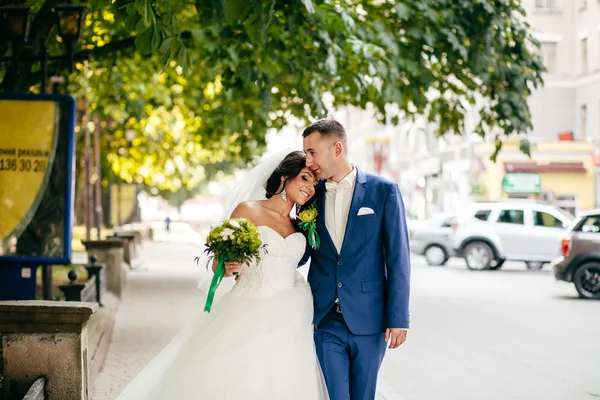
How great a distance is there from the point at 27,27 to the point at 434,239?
19.5 m

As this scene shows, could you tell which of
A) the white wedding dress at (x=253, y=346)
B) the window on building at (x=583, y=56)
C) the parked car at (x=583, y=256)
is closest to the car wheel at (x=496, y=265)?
the parked car at (x=583, y=256)

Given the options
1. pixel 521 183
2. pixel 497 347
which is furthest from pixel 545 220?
pixel 521 183

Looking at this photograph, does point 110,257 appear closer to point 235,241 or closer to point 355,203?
point 235,241

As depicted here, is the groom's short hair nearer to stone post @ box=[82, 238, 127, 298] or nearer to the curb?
the curb

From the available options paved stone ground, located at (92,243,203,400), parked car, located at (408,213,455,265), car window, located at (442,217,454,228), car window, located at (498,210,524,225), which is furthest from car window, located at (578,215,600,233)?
car window, located at (442,217,454,228)

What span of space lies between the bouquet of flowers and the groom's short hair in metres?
0.62

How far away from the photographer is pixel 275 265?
5789mm

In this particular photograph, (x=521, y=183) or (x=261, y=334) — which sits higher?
(x=521, y=183)

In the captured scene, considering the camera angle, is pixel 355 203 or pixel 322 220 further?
pixel 322 220

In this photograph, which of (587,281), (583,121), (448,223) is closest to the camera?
(587,281)

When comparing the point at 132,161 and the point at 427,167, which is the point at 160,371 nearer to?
the point at 132,161

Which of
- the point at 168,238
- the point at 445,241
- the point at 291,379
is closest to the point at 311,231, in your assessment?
the point at 291,379

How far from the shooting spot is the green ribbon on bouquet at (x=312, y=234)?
5.52 meters

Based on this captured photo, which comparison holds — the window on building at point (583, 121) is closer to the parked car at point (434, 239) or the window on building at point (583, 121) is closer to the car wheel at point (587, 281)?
the parked car at point (434, 239)
